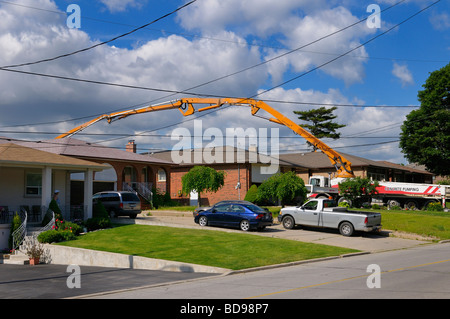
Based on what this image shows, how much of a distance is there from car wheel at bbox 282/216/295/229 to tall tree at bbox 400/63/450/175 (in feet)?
98.0

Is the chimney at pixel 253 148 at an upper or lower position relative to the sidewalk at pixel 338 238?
upper

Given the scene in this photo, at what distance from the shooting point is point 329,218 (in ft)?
78.2

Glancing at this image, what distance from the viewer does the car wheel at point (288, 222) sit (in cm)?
2509

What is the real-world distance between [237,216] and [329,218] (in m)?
4.87

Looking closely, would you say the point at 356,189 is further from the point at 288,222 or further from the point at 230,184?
the point at 230,184

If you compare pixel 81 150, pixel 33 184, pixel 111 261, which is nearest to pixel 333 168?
pixel 81 150

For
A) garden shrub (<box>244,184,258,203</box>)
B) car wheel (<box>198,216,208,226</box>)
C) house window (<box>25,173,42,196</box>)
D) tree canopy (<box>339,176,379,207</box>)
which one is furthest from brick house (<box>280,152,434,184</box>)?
house window (<box>25,173,42,196</box>)

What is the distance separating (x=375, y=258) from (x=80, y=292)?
1082cm

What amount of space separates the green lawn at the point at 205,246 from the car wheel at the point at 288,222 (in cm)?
464

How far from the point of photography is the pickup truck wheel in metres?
23.1

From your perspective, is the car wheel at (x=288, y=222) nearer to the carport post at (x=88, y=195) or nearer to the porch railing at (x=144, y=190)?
the carport post at (x=88, y=195)

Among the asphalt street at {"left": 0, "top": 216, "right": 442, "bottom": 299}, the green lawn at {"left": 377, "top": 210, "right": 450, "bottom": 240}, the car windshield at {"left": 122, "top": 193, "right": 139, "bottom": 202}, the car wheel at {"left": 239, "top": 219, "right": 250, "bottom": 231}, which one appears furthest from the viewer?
the car windshield at {"left": 122, "top": 193, "right": 139, "bottom": 202}

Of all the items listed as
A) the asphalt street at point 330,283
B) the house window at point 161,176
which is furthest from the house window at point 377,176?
the asphalt street at point 330,283

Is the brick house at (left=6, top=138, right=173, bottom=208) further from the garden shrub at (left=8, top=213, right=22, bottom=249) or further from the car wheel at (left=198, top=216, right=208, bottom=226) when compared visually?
the garden shrub at (left=8, top=213, right=22, bottom=249)
